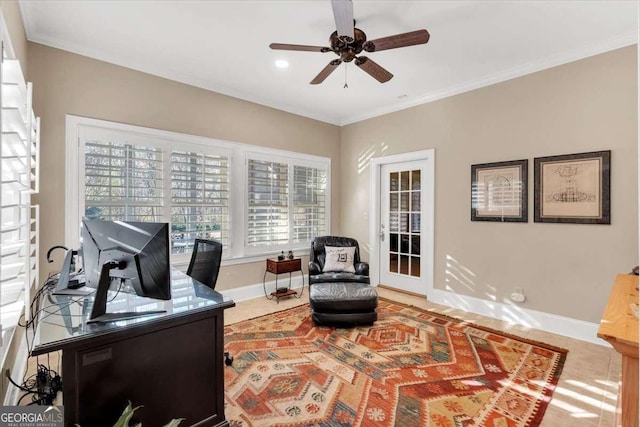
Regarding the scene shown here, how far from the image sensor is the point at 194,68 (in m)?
3.58

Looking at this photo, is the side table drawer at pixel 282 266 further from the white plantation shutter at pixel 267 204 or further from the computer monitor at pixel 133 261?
the computer monitor at pixel 133 261

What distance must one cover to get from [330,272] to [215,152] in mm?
2170

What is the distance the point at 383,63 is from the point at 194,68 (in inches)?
83.8

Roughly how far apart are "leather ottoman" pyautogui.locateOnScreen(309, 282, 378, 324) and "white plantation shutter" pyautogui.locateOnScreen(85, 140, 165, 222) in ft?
6.84

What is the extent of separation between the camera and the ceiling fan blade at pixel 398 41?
7.30ft

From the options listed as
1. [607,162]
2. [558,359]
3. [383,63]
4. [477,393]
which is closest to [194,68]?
[383,63]

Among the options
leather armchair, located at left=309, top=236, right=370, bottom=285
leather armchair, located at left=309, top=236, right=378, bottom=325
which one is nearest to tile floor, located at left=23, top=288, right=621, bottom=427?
leather armchair, located at left=309, top=236, right=370, bottom=285

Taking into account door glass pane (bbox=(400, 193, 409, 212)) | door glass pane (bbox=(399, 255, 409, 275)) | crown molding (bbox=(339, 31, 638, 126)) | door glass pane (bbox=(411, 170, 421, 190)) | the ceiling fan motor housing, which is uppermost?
crown molding (bbox=(339, 31, 638, 126))

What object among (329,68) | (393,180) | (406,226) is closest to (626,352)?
(329,68)

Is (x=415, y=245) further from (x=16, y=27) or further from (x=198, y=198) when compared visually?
(x=16, y=27)

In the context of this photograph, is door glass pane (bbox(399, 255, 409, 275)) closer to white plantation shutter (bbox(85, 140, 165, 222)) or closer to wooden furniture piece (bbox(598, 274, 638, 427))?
wooden furniture piece (bbox(598, 274, 638, 427))

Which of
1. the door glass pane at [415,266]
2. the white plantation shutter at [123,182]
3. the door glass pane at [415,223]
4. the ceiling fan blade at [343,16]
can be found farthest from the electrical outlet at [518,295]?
the white plantation shutter at [123,182]

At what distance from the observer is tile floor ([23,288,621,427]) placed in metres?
1.99

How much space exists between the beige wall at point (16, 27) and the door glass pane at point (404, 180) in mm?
4342
